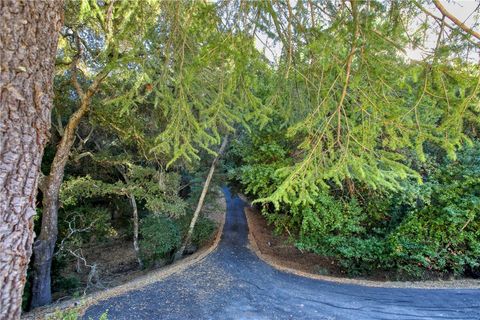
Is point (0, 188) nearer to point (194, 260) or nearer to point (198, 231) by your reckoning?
point (194, 260)

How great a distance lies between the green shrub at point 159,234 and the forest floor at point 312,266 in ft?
9.18

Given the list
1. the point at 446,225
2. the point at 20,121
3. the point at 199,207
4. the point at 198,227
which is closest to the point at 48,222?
the point at 199,207

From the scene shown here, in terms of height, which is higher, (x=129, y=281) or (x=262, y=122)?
(x=262, y=122)

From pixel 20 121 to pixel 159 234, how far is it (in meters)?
7.30

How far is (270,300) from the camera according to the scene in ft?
18.1

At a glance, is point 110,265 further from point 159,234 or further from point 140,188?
point 140,188

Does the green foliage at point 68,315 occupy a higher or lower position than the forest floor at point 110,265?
higher

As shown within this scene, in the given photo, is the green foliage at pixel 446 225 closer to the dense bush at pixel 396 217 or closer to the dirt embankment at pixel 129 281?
the dense bush at pixel 396 217

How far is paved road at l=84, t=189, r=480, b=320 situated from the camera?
192 inches

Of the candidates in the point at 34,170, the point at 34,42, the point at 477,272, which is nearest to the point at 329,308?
the point at 477,272

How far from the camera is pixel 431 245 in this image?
267 inches

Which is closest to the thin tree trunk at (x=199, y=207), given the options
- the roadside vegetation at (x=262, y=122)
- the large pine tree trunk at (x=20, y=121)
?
the roadside vegetation at (x=262, y=122)

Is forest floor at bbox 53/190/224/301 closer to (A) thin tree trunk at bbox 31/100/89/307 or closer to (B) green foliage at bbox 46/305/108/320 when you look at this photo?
(A) thin tree trunk at bbox 31/100/89/307

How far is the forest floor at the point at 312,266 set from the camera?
657cm
